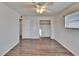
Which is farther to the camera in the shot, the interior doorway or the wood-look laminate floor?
the interior doorway

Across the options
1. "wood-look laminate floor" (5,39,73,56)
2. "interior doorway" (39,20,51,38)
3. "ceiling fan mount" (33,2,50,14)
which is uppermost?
"ceiling fan mount" (33,2,50,14)

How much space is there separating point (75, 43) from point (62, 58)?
7.63 ft

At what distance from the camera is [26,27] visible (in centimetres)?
680

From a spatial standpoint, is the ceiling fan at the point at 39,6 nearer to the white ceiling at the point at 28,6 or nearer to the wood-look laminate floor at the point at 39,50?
the white ceiling at the point at 28,6

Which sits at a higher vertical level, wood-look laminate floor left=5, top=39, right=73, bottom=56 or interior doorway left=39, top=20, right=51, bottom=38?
interior doorway left=39, top=20, right=51, bottom=38

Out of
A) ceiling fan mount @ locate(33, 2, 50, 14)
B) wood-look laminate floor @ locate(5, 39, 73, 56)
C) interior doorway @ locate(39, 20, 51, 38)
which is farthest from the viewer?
interior doorway @ locate(39, 20, 51, 38)

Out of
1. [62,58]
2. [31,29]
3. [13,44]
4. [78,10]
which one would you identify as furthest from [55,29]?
[62,58]

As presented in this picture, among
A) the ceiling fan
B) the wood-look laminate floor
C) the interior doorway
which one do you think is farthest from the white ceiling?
the interior doorway

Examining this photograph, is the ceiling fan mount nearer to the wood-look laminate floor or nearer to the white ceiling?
the white ceiling

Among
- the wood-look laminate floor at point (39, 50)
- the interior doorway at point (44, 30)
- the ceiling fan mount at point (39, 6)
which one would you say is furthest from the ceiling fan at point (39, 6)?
the interior doorway at point (44, 30)

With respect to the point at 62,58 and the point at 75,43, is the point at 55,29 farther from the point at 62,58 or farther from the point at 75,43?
the point at 62,58

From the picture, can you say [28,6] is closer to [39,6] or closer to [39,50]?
[39,6]

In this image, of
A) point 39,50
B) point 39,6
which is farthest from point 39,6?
point 39,50

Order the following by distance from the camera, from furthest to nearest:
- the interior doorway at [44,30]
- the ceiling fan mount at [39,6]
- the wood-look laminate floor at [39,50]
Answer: the interior doorway at [44,30], the wood-look laminate floor at [39,50], the ceiling fan mount at [39,6]
